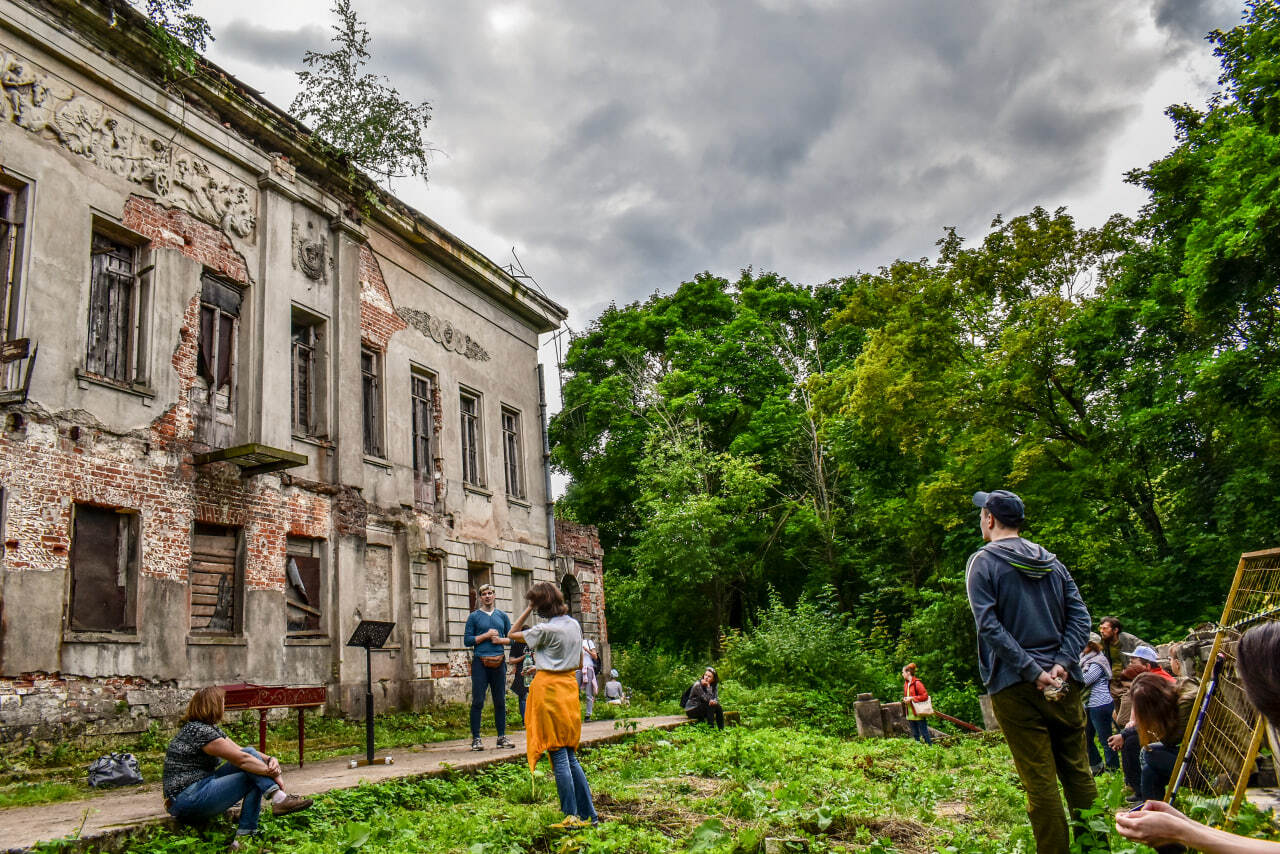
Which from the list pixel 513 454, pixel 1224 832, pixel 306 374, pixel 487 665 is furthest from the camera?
pixel 513 454

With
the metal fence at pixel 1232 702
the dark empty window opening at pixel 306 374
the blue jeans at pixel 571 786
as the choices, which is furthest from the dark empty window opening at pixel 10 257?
the metal fence at pixel 1232 702

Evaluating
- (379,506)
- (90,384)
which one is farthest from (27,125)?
(379,506)

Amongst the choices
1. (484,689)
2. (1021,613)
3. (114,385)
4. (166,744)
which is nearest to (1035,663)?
(1021,613)

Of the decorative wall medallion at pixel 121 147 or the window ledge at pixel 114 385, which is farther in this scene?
the window ledge at pixel 114 385

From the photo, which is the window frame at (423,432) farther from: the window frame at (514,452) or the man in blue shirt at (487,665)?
the man in blue shirt at (487,665)

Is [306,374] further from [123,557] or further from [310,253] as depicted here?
[123,557]

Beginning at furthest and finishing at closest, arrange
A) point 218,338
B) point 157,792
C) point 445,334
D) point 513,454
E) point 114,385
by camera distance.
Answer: point 513,454 → point 445,334 → point 218,338 → point 114,385 → point 157,792

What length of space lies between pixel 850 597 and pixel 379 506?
1802 centimetres

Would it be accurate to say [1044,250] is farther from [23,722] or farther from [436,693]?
[23,722]

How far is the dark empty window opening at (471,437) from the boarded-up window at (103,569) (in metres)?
8.02

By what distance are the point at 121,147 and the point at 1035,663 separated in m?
12.4

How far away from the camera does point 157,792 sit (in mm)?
8055

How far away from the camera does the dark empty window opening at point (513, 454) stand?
66.8 ft

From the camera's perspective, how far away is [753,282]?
116ft
